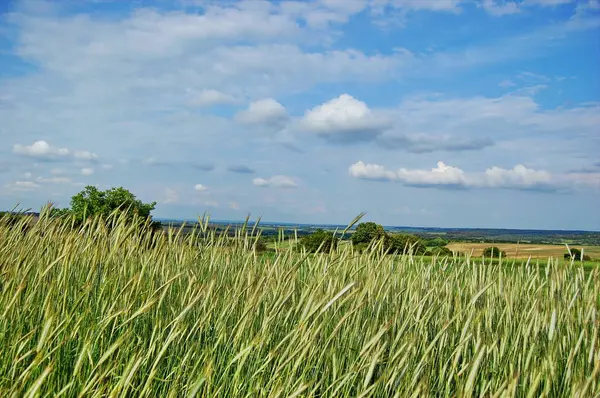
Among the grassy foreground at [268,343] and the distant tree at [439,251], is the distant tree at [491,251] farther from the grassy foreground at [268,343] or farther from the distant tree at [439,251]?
the grassy foreground at [268,343]

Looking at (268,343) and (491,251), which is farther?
(491,251)

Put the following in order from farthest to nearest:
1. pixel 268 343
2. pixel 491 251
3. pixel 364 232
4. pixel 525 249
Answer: pixel 364 232 → pixel 525 249 → pixel 491 251 → pixel 268 343

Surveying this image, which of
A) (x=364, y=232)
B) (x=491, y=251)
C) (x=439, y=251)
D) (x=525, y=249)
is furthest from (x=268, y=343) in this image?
(x=364, y=232)

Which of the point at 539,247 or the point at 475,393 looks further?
the point at 539,247

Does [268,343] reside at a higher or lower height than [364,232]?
lower

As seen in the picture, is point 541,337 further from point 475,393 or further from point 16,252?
point 16,252

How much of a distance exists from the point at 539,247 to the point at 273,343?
11.2 feet

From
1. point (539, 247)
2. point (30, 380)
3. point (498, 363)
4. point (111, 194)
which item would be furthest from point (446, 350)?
point (111, 194)

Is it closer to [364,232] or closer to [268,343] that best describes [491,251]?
[268,343]

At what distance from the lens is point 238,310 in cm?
273

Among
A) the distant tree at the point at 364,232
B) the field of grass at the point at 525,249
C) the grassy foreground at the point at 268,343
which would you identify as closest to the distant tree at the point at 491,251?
the field of grass at the point at 525,249

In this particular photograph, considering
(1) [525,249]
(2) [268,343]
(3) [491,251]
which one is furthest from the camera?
(1) [525,249]

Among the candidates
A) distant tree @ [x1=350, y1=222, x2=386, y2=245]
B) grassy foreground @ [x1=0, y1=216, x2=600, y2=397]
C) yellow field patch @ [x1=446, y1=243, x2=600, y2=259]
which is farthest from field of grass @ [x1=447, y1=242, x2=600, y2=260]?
distant tree @ [x1=350, y1=222, x2=386, y2=245]

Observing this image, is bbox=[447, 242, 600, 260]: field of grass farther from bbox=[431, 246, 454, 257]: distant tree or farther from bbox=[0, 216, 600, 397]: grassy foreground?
bbox=[0, 216, 600, 397]: grassy foreground
